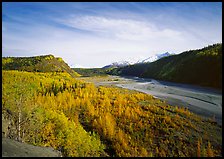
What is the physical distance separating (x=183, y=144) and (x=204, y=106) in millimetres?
13829

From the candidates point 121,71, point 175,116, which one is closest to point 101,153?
point 175,116

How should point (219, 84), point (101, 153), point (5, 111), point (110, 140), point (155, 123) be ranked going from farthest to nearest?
point (219, 84) < point (155, 123) < point (110, 140) < point (5, 111) < point (101, 153)

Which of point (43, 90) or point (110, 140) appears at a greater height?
point (43, 90)

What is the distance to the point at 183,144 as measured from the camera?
14375 millimetres

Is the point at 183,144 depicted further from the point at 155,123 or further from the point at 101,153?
the point at 101,153

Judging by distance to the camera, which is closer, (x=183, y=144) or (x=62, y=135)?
(x=62, y=135)

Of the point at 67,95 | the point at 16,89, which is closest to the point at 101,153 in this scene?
the point at 16,89

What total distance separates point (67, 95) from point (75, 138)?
13591 mm

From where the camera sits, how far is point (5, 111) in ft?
44.7

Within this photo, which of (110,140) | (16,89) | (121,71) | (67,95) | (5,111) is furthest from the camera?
(121,71)

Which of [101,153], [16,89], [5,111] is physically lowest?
[101,153]

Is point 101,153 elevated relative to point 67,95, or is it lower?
lower

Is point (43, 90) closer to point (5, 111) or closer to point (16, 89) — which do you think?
point (16, 89)

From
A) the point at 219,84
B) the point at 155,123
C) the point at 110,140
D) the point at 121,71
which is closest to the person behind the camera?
the point at 110,140
